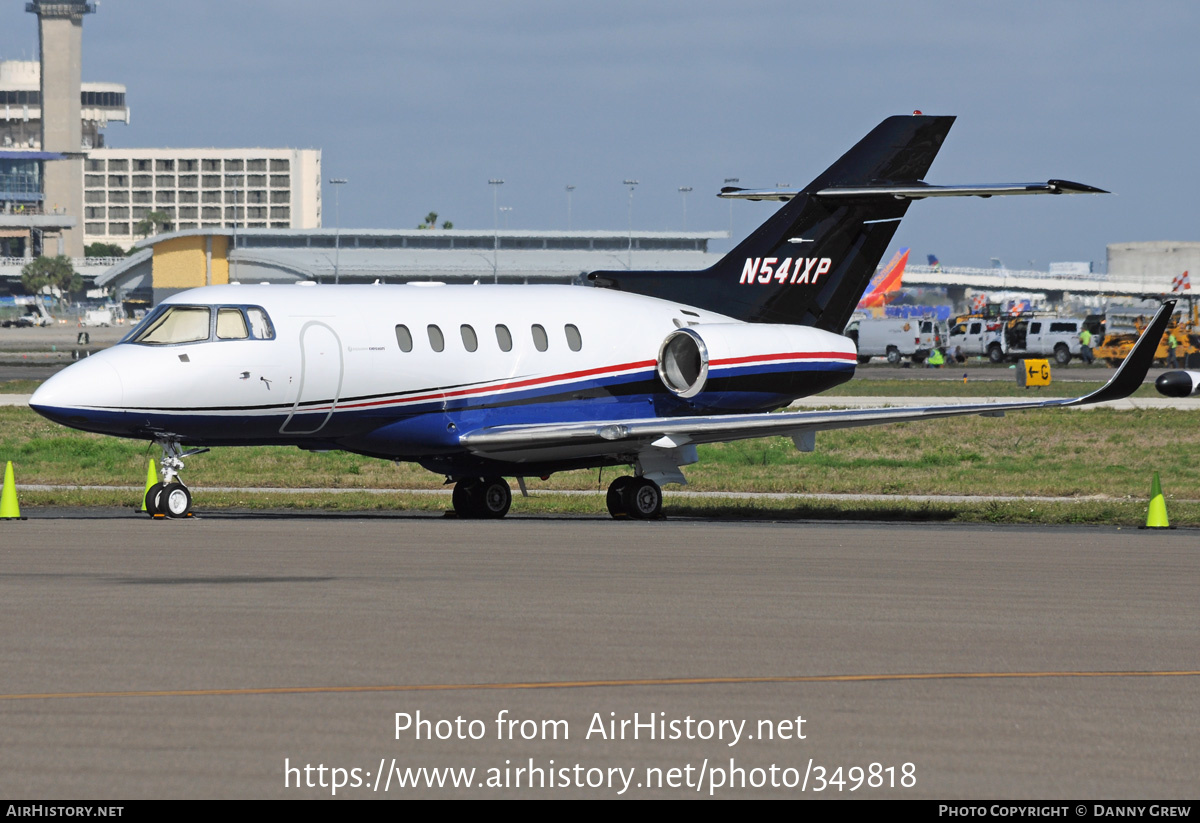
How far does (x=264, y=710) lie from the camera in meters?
9.57

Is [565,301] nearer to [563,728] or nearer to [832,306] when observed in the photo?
[832,306]

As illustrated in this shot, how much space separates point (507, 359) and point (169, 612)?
12.2m

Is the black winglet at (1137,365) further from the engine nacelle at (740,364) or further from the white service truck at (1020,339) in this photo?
the white service truck at (1020,339)

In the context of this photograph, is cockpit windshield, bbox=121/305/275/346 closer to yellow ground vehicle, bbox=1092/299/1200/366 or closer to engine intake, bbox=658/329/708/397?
engine intake, bbox=658/329/708/397

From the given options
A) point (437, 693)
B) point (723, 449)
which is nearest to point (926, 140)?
point (723, 449)

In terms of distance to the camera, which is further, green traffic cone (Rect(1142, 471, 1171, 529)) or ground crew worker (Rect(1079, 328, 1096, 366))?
ground crew worker (Rect(1079, 328, 1096, 366))

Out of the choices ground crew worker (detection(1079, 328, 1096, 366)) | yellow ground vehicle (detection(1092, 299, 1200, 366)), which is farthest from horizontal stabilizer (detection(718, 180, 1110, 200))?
ground crew worker (detection(1079, 328, 1096, 366))

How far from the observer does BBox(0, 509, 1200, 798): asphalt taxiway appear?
8352mm

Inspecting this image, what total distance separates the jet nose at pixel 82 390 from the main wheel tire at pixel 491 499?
6.34 m

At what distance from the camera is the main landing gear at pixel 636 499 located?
25516 millimetres

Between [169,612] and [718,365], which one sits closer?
[169,612]

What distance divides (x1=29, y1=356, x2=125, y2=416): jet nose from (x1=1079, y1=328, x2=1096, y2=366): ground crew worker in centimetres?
6800

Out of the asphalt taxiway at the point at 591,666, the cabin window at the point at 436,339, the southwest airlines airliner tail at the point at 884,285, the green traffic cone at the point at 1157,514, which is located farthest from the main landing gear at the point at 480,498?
the southwest airlines airliner tail at the point at 884,285

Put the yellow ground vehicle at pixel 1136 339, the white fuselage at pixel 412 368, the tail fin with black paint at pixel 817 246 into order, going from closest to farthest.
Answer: the white fuselage at pixel 412 368 < the tail fin with black paint at pixel 817 246 < the yellow ground vehicle at pixel 1136 339
